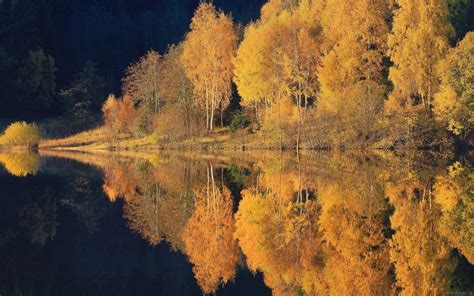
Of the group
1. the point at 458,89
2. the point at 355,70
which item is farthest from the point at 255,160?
the point at 458,89

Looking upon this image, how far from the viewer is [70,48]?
4026 inches

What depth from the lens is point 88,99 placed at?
84500 mm

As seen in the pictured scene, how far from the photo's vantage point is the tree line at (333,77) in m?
41.8

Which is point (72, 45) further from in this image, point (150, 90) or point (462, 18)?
point (462, 18)

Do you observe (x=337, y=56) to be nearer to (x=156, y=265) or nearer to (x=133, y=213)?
(x=133, y=213)

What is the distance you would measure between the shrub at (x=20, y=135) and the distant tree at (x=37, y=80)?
10.1 m

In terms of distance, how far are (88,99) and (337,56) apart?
46.8 meters

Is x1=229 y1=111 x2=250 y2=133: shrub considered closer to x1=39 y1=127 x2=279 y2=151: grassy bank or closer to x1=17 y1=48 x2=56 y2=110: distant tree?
x1=39 y1=127 x2=279 y2=151: grassy bank

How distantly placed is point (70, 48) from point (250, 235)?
92.1 m

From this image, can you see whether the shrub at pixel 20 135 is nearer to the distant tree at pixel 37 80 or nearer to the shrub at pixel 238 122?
the distant tree at pixel 37 80

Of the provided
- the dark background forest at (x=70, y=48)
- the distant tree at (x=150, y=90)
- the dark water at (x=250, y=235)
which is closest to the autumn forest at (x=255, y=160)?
the dark water at (x=250, y=235)

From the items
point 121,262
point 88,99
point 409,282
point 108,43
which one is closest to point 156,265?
point 121,262

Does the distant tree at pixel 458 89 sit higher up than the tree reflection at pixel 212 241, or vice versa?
the distant tree at pixel 458 89

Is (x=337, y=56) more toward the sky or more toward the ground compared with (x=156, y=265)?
more toward the sky
